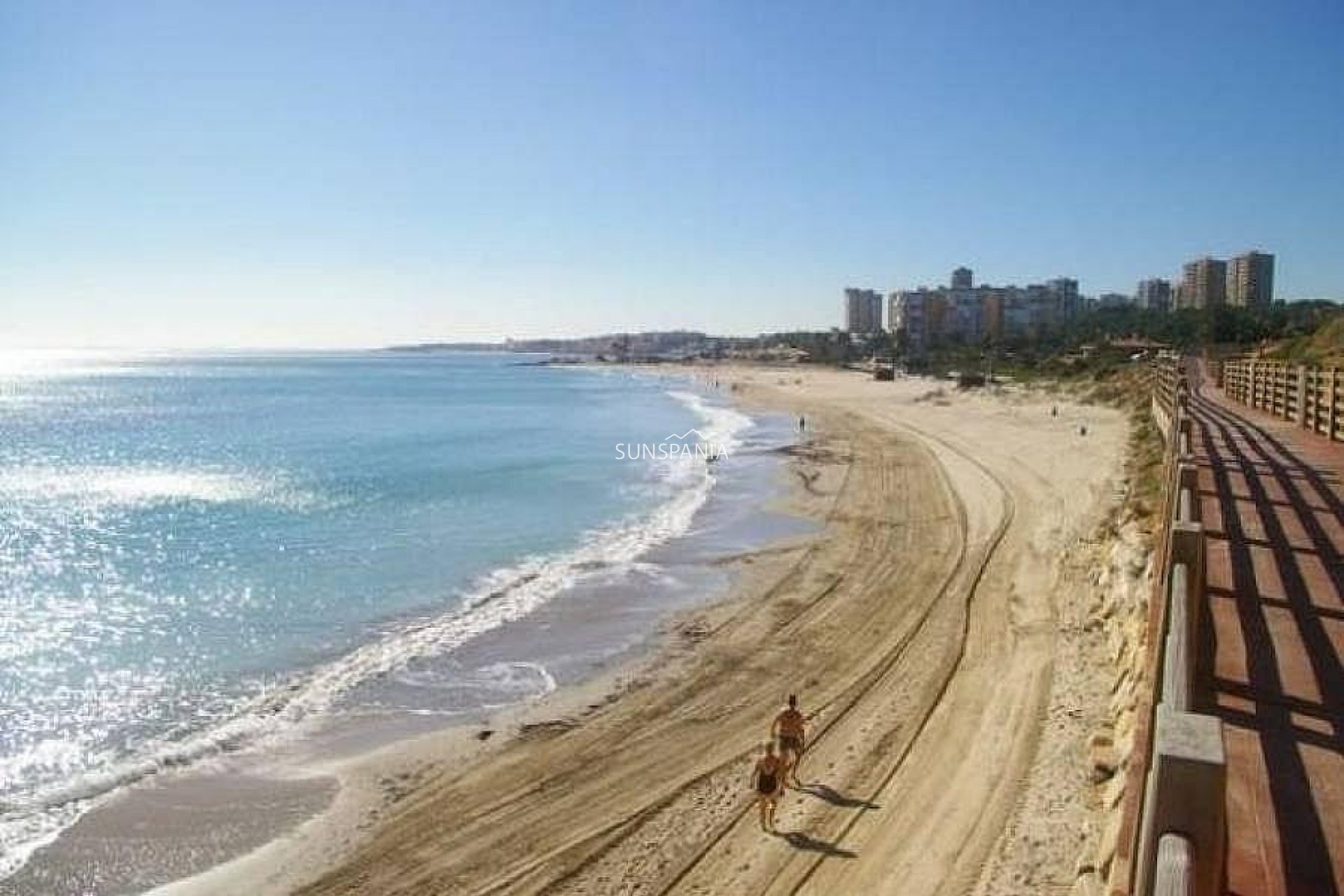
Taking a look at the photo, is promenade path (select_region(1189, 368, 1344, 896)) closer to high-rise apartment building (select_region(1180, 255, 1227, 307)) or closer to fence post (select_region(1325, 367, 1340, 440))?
fence post (select_region(1325, 367, 1340, 440))

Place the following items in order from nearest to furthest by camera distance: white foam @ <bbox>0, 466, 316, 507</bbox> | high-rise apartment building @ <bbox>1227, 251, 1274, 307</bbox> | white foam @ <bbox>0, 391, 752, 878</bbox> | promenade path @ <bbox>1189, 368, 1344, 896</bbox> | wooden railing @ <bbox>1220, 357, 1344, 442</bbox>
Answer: promenade path @ <bbox>1189, 368, 1344, 896</bbox> → white foam @ <bbox>0, 391, 752, 878</bbox> → wooden railing @ <bbox>1220, 357, 1344, 442</bbox> → white foam @ <bbox>0, 466, 316, 507</bbox> → high-rise apartment building @ <bbox>1227, 251, 1274, 307</bbox>

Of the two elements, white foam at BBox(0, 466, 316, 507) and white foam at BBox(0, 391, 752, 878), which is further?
white foam at BBox(0, 466, 316, 507)

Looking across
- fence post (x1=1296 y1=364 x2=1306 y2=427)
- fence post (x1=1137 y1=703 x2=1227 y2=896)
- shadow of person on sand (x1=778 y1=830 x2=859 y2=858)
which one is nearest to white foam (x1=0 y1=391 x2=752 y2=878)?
shadow of person on sand (x1=778 y1=830 x2=859 y2=858)

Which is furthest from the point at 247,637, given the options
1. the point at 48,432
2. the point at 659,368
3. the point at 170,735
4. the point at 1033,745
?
the point at 659,368

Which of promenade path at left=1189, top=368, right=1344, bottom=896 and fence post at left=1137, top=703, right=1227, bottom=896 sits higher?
fence post at left=1137, top=703, right=1227, bottom=896

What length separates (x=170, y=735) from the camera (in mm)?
13102

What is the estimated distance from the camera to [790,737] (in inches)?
407

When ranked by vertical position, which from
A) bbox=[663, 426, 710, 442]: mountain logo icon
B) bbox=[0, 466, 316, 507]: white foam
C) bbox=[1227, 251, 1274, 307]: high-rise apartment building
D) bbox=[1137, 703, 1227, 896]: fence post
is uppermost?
bbox=[1227, 251, 1274, 307]: high-rise apartment building

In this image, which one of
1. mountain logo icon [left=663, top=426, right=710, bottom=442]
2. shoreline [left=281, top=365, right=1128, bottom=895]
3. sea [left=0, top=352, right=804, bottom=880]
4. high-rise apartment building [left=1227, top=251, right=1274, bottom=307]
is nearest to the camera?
shoreline [left=281, top=365, right=1128, bottom=895]

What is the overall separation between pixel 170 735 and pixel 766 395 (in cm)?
8555

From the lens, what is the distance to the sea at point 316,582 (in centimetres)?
1354

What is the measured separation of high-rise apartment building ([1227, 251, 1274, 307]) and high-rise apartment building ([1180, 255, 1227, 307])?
250cm

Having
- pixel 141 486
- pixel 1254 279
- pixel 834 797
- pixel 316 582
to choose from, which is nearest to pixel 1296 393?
pixel 834 797

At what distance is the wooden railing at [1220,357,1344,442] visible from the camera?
54.7 ft
